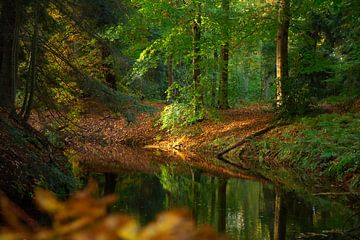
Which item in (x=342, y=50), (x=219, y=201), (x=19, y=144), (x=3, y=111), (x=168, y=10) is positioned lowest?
(x=219, y=201)

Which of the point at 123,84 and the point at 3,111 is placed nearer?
the point at 3,111

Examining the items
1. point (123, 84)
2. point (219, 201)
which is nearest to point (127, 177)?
point (219, 201)

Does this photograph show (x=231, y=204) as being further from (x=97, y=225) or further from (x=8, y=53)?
(x=97, y=225)

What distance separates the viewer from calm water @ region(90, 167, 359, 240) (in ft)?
23.7

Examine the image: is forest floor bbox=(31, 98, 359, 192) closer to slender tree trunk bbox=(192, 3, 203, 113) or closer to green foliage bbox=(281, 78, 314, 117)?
green foliage bbox=(281, 78, 314, 117)

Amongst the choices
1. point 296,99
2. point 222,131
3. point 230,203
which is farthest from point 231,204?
point 222,131

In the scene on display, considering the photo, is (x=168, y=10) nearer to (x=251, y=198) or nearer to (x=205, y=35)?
(x=205, y=35)

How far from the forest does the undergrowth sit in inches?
1.9

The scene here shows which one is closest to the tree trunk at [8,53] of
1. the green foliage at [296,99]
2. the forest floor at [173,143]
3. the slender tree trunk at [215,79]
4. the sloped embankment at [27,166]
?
the sloped embankment at [27,166]

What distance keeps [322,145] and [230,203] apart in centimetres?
433

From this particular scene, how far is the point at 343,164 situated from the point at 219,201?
338 centimetres

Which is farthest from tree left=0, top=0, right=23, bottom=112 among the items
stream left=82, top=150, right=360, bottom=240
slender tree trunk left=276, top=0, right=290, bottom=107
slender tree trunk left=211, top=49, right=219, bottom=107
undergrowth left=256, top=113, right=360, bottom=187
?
slender tree trunk left=211, top=49, right=219, bottom=107

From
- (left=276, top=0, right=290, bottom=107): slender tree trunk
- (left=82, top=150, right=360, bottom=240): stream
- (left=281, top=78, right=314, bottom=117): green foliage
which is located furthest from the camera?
(left=276, top=0, right=290, bottom=107): slender tree trunk

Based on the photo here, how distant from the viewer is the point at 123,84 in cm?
2528
